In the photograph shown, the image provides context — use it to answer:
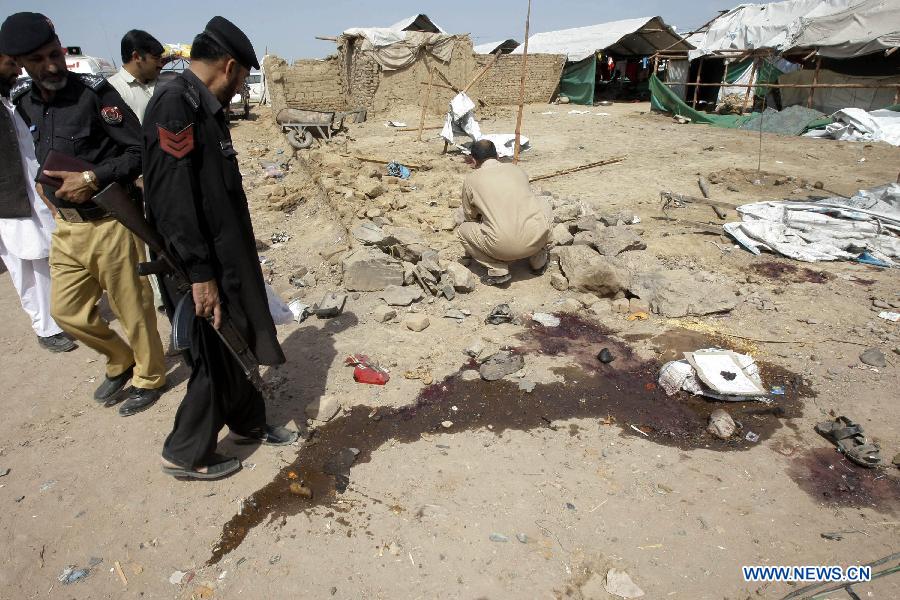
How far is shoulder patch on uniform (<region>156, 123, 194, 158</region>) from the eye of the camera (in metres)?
1.79

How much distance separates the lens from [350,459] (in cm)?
243

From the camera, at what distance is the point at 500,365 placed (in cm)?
312

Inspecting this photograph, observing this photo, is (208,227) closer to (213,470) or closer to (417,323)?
(213,470)

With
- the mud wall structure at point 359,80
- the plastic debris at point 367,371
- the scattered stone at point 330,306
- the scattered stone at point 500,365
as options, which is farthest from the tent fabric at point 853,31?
the plastic debris at point 367,371

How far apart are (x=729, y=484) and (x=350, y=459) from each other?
1779 millimetres

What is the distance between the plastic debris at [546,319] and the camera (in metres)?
3.67

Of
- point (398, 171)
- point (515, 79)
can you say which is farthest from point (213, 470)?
point (515, 79)

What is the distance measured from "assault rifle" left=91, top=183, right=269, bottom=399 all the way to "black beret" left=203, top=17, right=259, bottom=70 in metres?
0.72

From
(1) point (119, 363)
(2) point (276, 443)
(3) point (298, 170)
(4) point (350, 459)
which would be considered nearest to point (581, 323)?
(4) point (350, 459)

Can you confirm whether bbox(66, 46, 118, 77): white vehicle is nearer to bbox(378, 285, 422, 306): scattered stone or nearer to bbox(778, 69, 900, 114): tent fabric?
bbox(378, 285, 422, 306): scattered stone

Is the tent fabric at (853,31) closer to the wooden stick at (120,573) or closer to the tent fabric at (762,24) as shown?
the tent fabric at (762,24)

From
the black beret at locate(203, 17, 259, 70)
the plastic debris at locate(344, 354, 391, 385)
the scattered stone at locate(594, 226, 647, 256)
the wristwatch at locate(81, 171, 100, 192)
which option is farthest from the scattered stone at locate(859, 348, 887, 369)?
the wristwatch at locate(81, 171, 100, 192)

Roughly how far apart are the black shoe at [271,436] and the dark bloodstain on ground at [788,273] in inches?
164

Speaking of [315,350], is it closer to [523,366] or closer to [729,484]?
[523,366]
